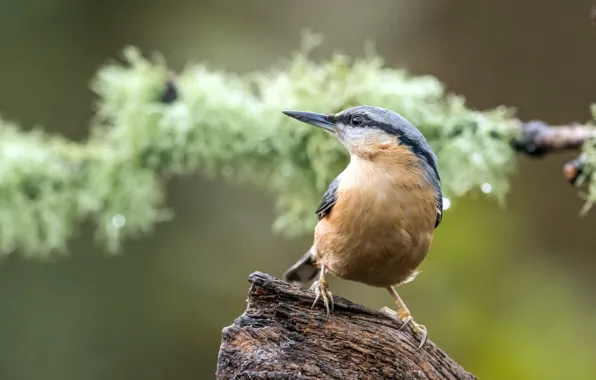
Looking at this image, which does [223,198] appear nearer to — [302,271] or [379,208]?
[302,271]

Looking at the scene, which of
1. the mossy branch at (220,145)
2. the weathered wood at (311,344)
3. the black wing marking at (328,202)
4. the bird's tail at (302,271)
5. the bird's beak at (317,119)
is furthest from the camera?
the mossy branch at (220,145)

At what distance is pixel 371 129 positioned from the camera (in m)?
2.14

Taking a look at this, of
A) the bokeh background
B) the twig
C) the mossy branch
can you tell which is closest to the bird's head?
the mossy branch

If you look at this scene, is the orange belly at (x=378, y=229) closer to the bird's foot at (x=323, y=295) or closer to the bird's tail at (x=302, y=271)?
the bird's foot at (x=323, y=295)

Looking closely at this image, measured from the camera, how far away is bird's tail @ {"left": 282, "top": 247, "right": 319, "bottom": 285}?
239cm

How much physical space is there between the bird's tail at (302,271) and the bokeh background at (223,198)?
76.8 inches

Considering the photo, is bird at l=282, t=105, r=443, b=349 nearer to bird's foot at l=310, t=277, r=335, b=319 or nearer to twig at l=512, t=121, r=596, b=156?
bird's foot at l=310, t=277, r=335, b=319

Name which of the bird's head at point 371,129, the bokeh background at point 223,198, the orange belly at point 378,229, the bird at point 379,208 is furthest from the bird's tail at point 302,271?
the bokeh background at point 223,198

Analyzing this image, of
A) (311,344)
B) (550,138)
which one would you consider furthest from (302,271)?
(550,138)

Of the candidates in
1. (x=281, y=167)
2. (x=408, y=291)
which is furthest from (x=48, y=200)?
(x=408, y=291)

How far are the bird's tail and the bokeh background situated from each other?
1950 millimetres

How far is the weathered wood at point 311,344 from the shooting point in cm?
174

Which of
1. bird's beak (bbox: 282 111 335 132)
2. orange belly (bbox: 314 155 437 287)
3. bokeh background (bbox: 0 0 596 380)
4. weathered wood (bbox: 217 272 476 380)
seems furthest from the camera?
bokeh background (bbox: 0 0 596 380)

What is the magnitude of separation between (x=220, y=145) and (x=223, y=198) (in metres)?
2.90
